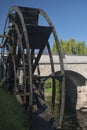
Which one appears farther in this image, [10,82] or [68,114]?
[68,114]

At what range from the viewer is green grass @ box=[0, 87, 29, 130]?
9.79 m

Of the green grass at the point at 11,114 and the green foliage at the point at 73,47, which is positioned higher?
the green foliage at the point at 73,47

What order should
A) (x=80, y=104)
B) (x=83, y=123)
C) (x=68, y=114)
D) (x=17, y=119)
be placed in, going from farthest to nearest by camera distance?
(x=80, y=104), (x=68, y=114), (x=83, y=123), (x=17, y=119)

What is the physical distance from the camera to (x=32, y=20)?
42.3 ft

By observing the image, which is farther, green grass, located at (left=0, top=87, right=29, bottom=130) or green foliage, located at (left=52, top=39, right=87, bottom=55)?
green foliage, located at (left=52, top=39, right=87, bottom=55)

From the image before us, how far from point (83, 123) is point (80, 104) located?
252 inches

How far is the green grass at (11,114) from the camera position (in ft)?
32.1

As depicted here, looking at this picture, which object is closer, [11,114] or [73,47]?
[11,114]

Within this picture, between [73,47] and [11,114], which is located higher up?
[73,47]

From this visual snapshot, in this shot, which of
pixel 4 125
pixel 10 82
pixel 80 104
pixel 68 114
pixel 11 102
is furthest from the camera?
pixel 80 104

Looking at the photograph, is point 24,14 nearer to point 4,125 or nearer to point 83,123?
point 4,125

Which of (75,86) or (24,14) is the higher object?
(24,14)

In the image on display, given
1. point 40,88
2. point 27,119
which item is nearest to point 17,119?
point 27,119

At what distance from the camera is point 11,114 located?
10.5m
